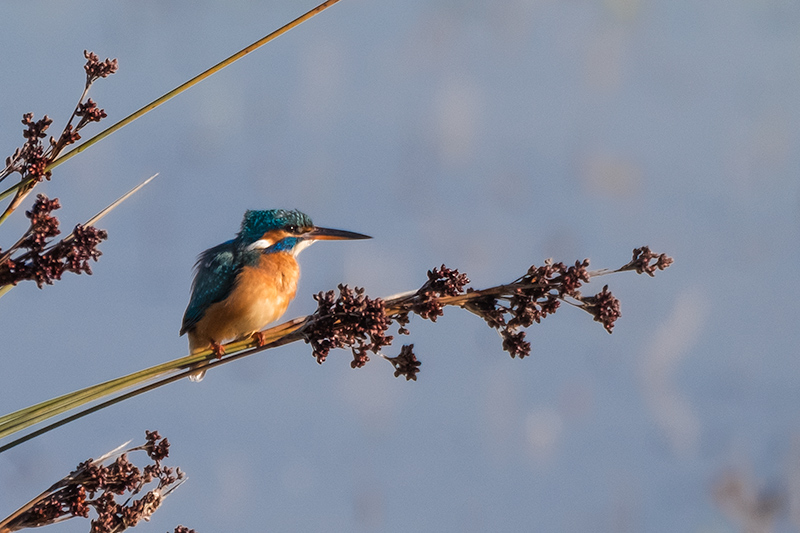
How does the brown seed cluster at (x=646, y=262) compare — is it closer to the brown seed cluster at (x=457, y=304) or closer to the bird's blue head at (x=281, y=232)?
the brown seed cluster at (x=457, y=304)

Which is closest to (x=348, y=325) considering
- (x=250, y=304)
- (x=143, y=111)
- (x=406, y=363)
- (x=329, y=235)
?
(x=406, y=363)

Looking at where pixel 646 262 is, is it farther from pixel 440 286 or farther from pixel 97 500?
pixel 97 500

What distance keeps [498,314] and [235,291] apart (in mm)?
2144

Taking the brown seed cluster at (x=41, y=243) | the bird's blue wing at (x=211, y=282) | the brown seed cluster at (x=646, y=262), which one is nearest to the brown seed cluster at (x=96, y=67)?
the brown seed cluster at (x=41, y=243)

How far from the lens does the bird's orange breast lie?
4203 millimetres

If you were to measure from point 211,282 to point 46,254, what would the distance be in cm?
259

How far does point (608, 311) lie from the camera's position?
2.38 m

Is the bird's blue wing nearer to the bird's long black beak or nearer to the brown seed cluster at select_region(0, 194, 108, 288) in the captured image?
the bird's long black beak

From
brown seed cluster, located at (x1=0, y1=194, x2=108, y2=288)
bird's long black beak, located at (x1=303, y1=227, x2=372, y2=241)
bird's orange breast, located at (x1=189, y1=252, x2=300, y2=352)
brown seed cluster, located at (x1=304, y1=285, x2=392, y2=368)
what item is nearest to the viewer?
brown seed cluster, located at (x1=0, y1=194, x2=108, y2=288)

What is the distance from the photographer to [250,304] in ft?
13.8

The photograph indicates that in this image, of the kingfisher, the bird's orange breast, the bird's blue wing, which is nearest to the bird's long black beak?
the kingfisher

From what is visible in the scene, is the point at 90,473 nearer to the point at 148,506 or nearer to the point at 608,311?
the point at 148,506

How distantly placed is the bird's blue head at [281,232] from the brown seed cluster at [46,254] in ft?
8.92

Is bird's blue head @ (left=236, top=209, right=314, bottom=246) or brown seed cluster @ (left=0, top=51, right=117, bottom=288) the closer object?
brown seed cluster @ (left=0, top=51, right=117, bottom=288)
